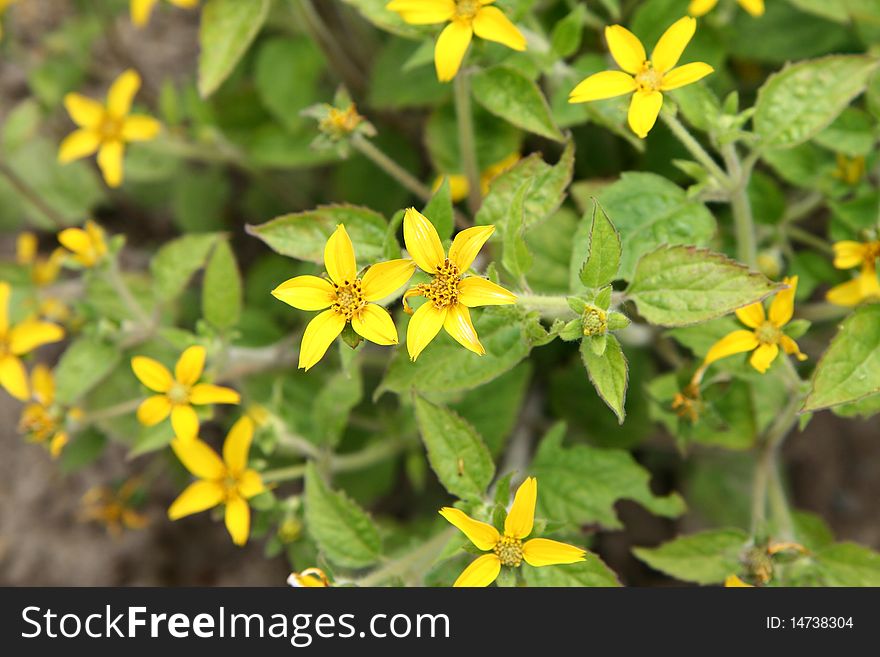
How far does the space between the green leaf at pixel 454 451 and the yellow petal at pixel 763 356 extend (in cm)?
80

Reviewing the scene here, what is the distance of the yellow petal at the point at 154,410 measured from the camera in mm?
2611

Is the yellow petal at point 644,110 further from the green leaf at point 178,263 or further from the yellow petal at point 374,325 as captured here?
the green leaf at point 178,263

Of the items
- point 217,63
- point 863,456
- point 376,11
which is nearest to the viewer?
point 376,11

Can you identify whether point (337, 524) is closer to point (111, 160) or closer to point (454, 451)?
point (454, 451)

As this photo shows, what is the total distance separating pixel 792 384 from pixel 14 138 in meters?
3.37

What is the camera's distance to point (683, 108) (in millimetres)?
2424

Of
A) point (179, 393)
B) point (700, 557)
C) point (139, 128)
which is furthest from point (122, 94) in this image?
point (700, 557)

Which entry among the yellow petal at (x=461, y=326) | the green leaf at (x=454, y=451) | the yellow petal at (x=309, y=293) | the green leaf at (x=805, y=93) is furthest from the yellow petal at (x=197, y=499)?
the green leaf at (x=805, y=93)

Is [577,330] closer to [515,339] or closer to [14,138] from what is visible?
[515,339]

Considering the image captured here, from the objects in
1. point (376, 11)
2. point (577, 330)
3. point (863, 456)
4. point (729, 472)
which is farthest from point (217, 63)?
point (863, 456)

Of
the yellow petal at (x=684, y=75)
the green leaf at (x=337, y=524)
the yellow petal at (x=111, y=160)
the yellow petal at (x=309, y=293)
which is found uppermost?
the yellow petal at (x=111, y=160)

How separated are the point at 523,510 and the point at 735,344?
30.8 inches

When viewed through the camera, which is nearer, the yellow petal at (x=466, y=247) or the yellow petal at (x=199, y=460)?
the yellow petal at (x=466, y=247)

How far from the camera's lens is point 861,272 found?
2680mm
